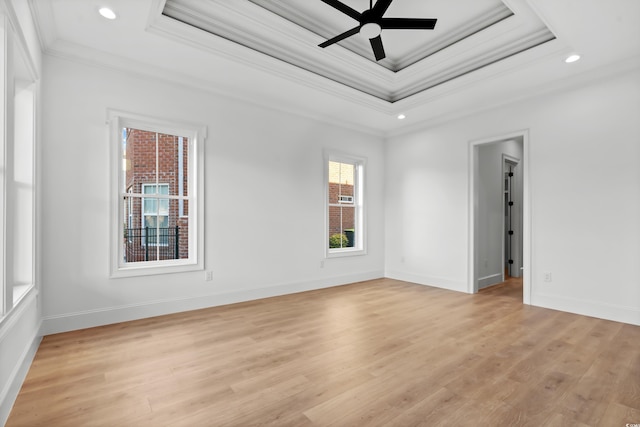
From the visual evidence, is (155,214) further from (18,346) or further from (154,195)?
(18,346)

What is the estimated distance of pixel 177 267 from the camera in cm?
388

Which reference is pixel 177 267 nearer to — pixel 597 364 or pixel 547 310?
pixel 597 364

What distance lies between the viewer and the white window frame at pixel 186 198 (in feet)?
11.4

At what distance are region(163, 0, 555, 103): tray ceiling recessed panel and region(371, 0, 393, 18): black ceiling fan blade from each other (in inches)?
29.1

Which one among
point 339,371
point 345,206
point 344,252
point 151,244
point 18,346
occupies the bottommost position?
point 339,371

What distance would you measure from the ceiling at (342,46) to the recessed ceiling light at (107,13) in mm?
69

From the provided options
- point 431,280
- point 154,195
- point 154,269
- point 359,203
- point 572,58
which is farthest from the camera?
point 359,203

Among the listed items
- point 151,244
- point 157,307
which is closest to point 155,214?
point 151,244

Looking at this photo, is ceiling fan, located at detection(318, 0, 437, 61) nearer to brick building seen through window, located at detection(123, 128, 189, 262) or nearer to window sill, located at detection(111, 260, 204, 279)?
brick building seen through window, located at detection(123, 128, 189, 262)

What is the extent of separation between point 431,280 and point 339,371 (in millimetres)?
3559

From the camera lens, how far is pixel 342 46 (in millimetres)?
3939

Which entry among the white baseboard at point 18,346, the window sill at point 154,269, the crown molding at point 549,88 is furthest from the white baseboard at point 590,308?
the white baseboard at point 18,346

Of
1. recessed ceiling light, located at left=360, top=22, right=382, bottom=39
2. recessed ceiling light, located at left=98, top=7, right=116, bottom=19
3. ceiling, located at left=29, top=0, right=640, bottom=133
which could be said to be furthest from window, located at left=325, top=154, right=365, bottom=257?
recessed ceiling light, located at left=98, top=7, right=116, bottom=19

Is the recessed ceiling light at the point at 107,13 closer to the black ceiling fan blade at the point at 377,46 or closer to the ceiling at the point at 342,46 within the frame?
the ceiling at the point at 342,46
